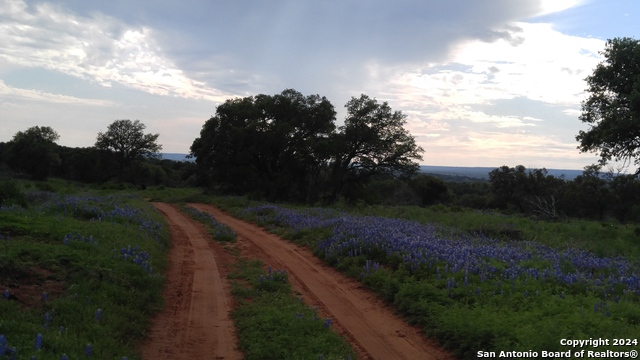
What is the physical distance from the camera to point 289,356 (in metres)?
5.88

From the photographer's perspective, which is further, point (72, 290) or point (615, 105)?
point (615, 105)

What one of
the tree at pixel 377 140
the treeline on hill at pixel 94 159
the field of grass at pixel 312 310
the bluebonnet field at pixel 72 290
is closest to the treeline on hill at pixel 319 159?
the tree at pixel 377 140

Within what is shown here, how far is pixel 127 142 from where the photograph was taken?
68500 millimetres

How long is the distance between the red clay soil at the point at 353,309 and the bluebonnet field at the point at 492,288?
250 millimetres

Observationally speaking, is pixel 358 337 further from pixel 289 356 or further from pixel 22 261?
pixel 22 261

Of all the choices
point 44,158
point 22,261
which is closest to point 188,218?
point 22,261

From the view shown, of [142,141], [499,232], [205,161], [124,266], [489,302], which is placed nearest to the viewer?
[489,302]

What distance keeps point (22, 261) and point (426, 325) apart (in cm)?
653

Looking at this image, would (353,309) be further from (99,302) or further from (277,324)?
(99,302)

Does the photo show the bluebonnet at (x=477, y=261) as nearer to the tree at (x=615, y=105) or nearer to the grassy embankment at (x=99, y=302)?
the grassy embankment at (x=99, y=302)

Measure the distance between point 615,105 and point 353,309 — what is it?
19.7m

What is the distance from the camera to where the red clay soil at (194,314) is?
6160 mm

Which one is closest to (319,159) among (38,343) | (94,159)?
(38,343)

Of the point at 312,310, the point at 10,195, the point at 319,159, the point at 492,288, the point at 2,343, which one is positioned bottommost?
the point at 312,310
